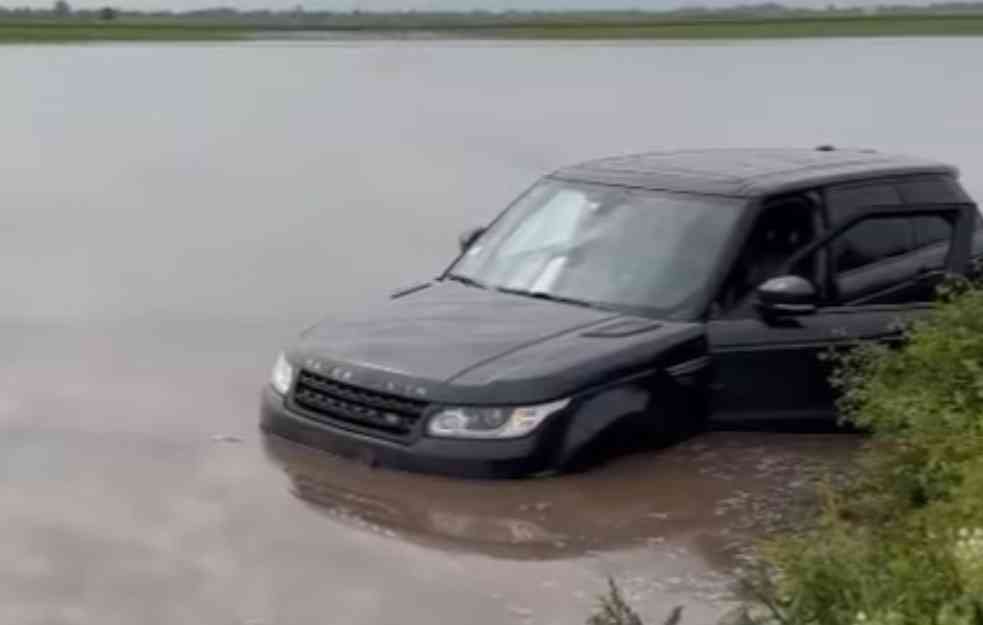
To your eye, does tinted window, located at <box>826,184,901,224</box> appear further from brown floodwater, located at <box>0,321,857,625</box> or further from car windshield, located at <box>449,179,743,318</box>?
brown floodwater, located at <box>0,321,857,625</box>

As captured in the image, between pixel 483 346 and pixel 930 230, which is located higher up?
pixel 930 230

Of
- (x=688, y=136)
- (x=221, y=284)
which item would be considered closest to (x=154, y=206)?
(x=221, y=284)

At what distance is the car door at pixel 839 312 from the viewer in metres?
9.62

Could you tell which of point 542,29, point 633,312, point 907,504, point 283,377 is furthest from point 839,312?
point 542,29

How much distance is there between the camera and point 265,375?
38.2 feet

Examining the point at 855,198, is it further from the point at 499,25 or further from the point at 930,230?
the point at 499,25

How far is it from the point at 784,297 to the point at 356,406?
7.52ft

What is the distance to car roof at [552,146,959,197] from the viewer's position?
10.5 m

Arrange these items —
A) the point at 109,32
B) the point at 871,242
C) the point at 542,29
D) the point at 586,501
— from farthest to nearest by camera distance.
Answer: the point at 542,29, the point at 109,32, the point at 871,242, the point at 586,501

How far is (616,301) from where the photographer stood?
9820 millimetres

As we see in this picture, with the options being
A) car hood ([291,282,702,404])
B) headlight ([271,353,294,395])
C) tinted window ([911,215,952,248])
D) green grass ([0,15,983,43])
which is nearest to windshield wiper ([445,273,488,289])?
car hood ([291,282,702,404])

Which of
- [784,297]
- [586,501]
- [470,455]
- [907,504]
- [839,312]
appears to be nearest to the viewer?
[907,504]

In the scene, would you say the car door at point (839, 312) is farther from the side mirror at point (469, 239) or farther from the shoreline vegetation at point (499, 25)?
the shoreline vegetation at point (499, 25)

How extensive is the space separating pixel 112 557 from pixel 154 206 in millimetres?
15269
